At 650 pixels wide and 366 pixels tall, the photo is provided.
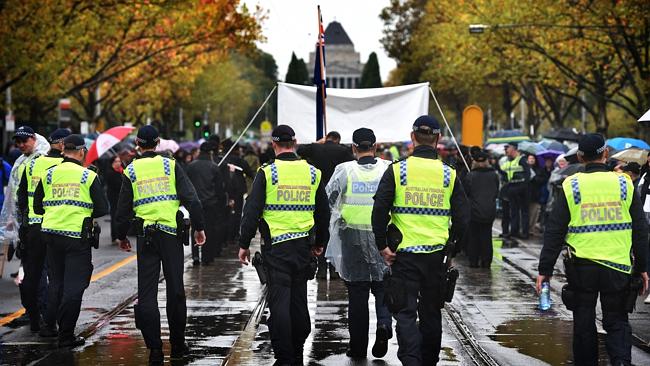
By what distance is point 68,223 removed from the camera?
10609 mm

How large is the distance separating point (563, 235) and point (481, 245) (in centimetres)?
949

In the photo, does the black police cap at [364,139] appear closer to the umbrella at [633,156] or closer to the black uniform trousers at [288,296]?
the black uniform trousers at [288,296]

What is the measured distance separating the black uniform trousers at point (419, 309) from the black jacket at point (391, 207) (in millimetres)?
199

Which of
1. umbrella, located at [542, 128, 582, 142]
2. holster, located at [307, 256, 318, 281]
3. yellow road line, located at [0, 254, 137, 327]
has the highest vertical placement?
umbrella, located at [542, 128, 582, 142]

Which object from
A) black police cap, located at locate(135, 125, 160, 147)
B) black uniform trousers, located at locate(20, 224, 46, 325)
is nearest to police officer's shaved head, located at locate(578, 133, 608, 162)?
black police cap, located at locate(135, 125, 160, 147)

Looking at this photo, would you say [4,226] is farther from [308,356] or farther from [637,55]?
[637,55]

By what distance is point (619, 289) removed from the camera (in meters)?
8.53

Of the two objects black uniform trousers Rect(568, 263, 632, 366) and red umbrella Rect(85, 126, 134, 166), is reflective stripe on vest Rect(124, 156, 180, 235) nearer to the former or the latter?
black uniform trousers Rect(568, 263, 632, 366)

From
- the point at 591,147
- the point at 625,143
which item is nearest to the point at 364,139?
the point at 591,147

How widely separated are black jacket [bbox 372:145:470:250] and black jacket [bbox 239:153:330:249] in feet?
3.09

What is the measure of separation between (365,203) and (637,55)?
2340cm

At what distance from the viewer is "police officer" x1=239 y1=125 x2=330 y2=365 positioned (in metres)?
9.32

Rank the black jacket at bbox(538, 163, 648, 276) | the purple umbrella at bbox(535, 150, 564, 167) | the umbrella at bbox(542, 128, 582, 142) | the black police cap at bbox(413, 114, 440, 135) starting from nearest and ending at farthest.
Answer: the black jacket at bbox(538, 163, 648, 276), the black police cap at bbox(413, 114, 440, 135), the purple umbrella at bbox(535, 150, 564, 167), the umbrella at bbox(542, 128, 582, 142)

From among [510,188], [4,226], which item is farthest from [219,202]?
[510,188]
